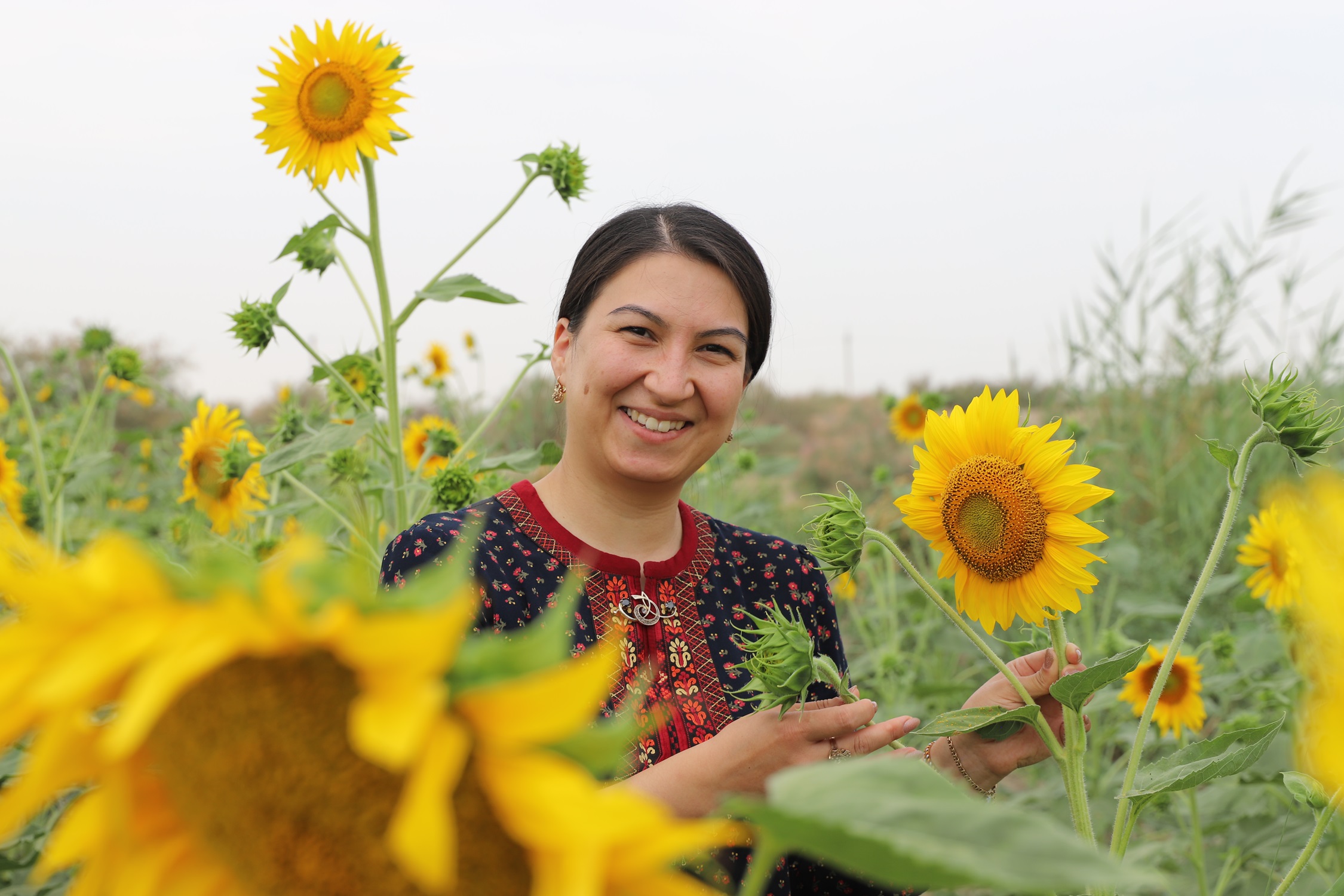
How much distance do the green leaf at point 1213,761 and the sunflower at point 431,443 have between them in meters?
1.23

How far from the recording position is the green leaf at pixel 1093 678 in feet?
2.59

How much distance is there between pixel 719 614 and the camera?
158 cm

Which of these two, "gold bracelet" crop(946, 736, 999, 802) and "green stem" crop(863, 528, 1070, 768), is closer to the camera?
"green stem" crop(863, 528, 1070, 768)

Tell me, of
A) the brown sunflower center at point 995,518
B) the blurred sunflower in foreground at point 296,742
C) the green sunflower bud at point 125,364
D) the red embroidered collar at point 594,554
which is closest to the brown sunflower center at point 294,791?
the blurred sunflower in foreground at point 296,742

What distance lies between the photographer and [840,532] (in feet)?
3.39

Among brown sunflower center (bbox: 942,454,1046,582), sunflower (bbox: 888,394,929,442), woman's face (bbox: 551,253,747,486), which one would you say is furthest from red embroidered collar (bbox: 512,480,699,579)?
sunflower (bbox: 888,394,929,442)

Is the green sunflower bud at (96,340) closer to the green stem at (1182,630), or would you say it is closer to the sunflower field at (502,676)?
the sunflower field at (502,676)

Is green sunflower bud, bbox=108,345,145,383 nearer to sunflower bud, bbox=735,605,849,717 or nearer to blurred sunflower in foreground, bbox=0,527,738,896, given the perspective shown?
sunflower bud, bbox=735,605,849,717

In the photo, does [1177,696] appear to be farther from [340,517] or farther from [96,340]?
[96,340]

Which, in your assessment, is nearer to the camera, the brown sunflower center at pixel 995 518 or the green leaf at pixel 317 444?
the brown sunflower center at pixel 995 518

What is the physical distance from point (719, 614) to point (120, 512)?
2.91m

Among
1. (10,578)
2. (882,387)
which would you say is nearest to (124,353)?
(10,578)

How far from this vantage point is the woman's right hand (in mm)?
901

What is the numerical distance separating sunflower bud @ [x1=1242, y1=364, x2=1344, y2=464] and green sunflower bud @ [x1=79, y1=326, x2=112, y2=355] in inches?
117
